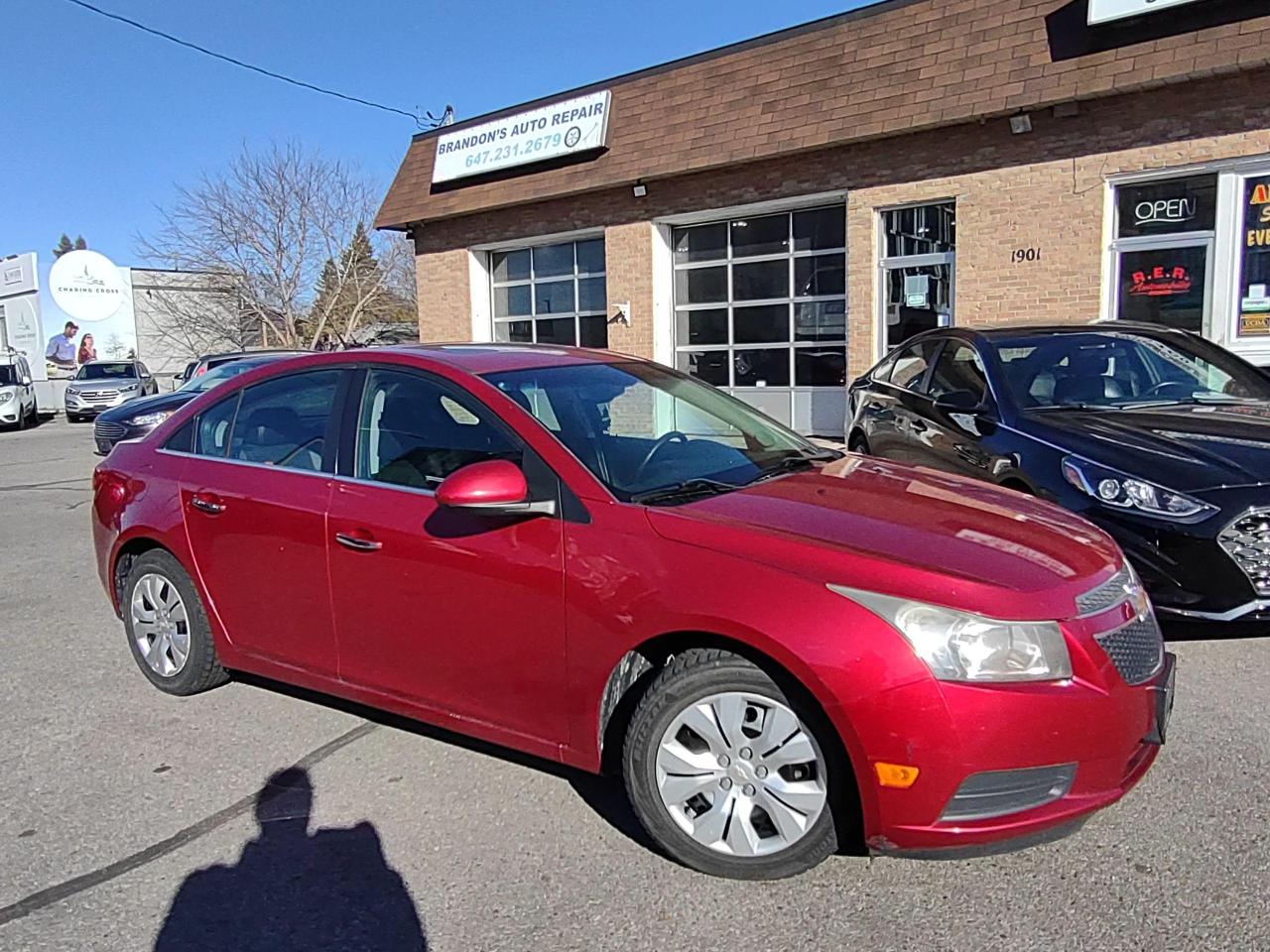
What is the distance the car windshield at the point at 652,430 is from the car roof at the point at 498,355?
7 centimetres

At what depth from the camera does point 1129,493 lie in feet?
14.4

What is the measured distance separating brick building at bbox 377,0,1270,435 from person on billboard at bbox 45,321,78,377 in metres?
29.6

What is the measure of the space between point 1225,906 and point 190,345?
44118 mm

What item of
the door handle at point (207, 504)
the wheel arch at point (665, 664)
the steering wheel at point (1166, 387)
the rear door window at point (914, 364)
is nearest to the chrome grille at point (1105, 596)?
the wheel arch at point (665, 664)

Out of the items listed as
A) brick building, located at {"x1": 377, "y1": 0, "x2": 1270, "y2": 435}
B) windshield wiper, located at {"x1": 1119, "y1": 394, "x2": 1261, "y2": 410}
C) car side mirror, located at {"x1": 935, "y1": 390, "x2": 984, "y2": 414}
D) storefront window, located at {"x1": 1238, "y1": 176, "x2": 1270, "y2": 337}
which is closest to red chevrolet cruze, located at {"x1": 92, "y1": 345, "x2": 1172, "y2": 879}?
car side mirror, located at {"x1": 935, "y1": 390, "x2": 984, "y2": 414}

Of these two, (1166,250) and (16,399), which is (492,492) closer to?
→ (1166,250)

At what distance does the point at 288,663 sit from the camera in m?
3.89

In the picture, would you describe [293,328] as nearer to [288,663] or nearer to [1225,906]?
[288,663]

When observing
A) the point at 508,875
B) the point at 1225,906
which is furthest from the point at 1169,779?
the point at 508,875

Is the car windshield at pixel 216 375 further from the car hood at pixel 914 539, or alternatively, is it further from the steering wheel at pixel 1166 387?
the car hood at pixel 914 539

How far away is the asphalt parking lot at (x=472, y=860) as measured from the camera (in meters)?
2.61

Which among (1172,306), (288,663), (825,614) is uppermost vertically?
(1172,306)

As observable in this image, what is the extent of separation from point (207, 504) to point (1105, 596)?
3.49 m

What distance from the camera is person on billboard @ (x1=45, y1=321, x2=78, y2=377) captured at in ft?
130
